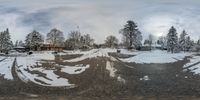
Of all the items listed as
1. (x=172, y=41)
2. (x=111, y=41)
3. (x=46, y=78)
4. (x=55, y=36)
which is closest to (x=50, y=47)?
(x=55, y=36)

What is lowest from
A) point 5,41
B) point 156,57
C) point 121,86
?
point 121,86

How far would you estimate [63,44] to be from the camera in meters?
24.1

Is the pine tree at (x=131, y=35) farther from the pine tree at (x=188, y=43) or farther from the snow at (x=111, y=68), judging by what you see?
the pine tree at (x=188, y=43)

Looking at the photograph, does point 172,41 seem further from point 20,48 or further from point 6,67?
point 6,67

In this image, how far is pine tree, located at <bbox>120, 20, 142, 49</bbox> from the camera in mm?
22158

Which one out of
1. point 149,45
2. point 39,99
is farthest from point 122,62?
point 39,99

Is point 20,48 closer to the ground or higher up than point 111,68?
higher up

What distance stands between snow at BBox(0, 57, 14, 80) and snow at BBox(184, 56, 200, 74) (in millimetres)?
9404

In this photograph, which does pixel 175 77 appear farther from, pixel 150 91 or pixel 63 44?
pixel 63 44

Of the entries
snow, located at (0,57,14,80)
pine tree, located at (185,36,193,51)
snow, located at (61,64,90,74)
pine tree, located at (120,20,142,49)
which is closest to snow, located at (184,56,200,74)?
pine tree, located at (185,36,193,51)

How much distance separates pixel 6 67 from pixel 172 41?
9.69 meters

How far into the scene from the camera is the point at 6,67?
70.5 feet

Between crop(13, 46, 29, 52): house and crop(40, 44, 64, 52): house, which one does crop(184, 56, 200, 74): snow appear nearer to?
crop(40, 44, 64, 52): house

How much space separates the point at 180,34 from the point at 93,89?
7.52 m
